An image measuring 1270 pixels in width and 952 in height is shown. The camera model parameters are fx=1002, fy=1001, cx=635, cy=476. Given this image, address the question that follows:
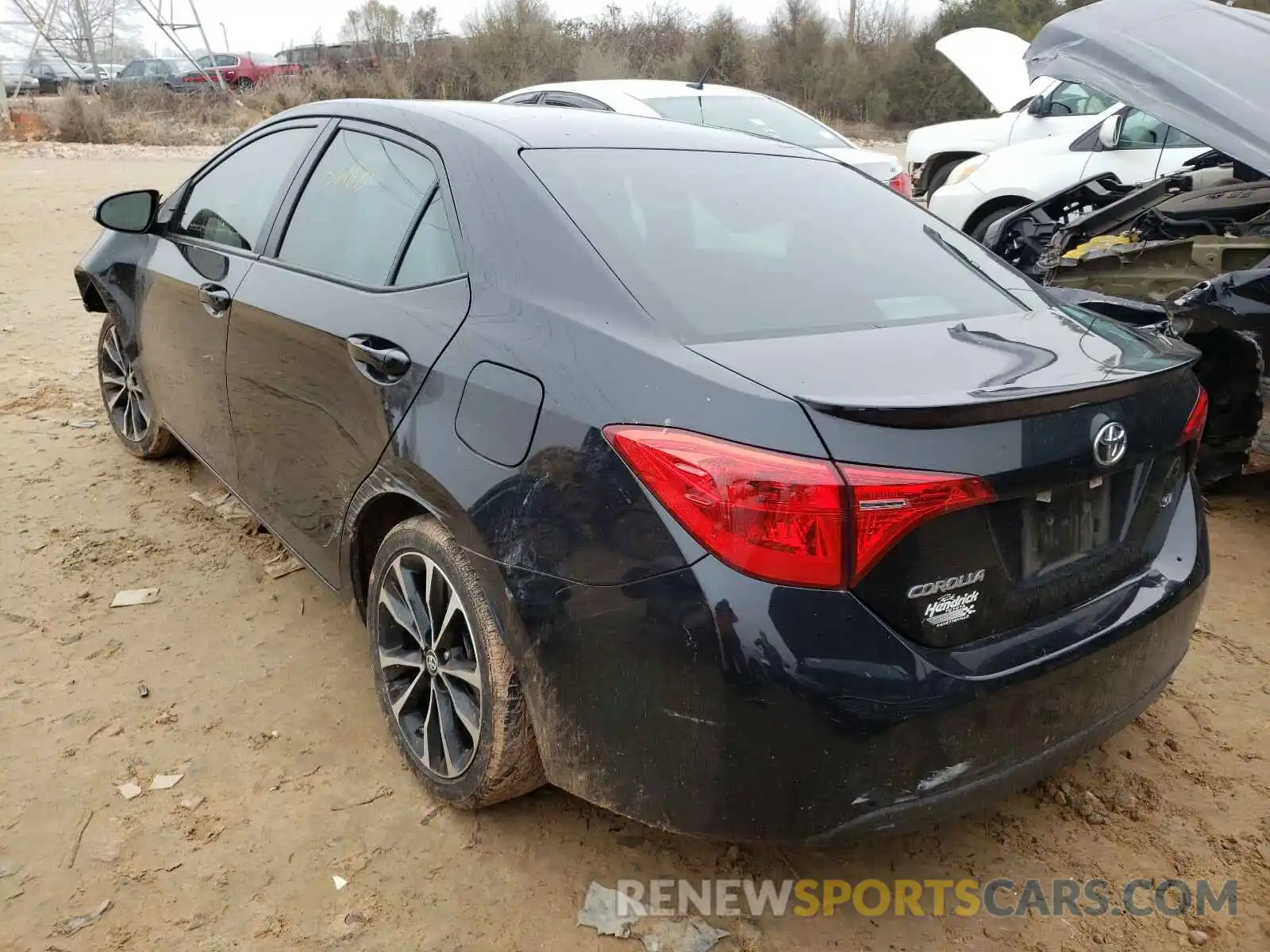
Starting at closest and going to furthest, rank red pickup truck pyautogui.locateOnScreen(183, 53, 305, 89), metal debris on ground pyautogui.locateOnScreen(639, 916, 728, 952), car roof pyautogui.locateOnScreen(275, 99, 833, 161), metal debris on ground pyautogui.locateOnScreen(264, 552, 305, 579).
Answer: metal debris on ground pyautogui.locateOnScreen(639, 916, 728, 952) < car roof pyautogui.locateOnScreen(275, 99, 833, 161) < metal debris on ground pyautogui.locateOnScreen(264, 552, 305, 579) < red pickup truck pyautogui.locateOnScreen(183, 53, 305, 89)

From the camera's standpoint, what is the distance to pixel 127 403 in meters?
4.62

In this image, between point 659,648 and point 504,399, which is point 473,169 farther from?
point 659,648

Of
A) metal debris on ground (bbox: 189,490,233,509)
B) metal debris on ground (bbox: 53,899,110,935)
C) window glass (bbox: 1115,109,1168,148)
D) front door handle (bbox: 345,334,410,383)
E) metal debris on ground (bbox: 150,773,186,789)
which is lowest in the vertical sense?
metal debris on ground (bbox: 53,899,110,935)

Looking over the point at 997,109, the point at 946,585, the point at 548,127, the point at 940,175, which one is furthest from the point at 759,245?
the point at 997,109

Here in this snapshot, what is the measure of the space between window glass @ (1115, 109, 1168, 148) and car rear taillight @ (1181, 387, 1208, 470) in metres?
Answer: 6.17

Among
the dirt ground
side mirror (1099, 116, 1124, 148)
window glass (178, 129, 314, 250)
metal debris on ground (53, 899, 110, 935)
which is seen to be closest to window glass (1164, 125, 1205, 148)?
side mirror (1099, 116, 1124, 148)

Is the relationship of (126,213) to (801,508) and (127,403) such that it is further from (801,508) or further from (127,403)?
(801,508)

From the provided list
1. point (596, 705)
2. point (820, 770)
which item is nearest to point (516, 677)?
point (596, 705)

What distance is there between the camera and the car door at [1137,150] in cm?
743

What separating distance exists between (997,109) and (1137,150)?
447 centimetres

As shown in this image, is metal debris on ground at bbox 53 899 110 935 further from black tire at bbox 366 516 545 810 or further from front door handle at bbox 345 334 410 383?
front door handle at bbox 345 334 410 383

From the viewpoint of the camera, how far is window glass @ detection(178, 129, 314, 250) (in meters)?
3.21

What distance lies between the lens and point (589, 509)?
72.7 inches

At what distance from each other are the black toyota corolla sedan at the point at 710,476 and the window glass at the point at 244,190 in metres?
0.35
